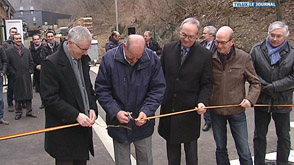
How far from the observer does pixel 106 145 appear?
525 cm

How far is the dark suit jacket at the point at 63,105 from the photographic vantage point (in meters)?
2.87

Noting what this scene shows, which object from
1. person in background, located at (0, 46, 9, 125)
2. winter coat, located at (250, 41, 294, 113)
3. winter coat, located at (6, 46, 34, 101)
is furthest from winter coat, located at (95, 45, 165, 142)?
winter coat, located at (6, 46, 34, 101)

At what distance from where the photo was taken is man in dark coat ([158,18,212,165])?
3.40 meters

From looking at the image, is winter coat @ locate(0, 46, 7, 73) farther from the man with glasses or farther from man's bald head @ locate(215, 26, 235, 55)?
the man with glasses

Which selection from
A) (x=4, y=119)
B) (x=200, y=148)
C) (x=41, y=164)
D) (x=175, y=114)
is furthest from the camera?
(x=4, y=119)

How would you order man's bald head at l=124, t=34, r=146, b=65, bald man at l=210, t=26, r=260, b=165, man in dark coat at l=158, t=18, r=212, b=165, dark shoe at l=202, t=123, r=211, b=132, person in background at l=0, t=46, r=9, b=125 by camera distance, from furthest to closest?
person in background at l=0, t=46, r=9, b=125 < dark shoe at l=202, t=123, r=211, b=132 < bald man at l=210, t=26, r=260, b=165 < man in dark coat at l=158, t=18, r=212, b=165 < man's bald head at l=124, t=34, r=146, b=65

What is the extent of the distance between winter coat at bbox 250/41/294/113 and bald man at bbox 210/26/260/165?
21 cm

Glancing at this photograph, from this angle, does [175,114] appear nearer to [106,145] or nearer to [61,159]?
[61,159]

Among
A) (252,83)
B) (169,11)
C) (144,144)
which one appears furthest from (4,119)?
(169,11)

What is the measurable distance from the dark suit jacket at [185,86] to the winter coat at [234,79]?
150mm

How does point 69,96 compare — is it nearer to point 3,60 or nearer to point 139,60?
point 139,60

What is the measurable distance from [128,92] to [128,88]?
0.04 m

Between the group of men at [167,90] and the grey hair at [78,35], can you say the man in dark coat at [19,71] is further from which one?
the grey hair at [78,35]

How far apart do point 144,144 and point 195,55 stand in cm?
109
